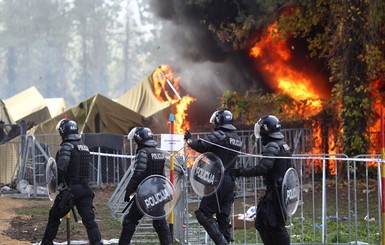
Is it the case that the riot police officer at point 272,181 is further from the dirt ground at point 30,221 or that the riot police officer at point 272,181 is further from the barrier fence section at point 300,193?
the dirt ground at point 30,221

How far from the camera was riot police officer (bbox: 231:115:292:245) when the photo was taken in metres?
9.29

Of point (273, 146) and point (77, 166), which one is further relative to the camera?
point (77, 166)

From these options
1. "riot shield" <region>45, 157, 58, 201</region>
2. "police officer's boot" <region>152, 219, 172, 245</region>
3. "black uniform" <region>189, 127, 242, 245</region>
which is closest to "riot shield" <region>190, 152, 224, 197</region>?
"black uniform" <region>189, 127, 242, 245</region>

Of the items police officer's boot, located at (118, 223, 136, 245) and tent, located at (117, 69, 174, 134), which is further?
tent, located at (117, 69, 174, 134)

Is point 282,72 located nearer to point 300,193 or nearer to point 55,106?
point 55,106

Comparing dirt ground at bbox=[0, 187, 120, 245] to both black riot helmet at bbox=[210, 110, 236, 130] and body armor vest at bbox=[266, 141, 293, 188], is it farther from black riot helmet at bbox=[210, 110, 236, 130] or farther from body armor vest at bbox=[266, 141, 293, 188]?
body armor vest at bbox=[266, 141, 293, 188]

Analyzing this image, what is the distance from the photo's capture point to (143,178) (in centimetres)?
1030

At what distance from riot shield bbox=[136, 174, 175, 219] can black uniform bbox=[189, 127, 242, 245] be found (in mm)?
502

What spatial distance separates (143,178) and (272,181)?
1796 mm

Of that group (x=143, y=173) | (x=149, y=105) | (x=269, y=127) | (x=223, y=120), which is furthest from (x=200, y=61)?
(x=269, y=127)

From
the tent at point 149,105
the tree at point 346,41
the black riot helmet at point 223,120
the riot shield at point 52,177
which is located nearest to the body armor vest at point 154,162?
the black riot helmet at point 223,120

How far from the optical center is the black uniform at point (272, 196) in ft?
30.5

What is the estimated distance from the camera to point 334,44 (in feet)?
70.4

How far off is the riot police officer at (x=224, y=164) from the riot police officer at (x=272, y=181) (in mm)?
1032
